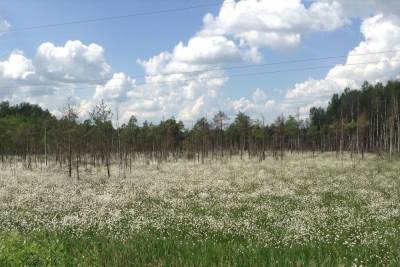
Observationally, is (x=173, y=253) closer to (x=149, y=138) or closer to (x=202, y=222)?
(x=202, y=222)

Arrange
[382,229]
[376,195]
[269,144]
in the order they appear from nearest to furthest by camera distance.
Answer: [382,229], [376,195], [269,144]

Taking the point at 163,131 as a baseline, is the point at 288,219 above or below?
below

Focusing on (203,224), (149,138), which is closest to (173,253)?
(203,224)

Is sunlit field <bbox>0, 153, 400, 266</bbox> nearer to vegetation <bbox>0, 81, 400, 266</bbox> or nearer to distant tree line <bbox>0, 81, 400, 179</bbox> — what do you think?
vegetation <bbox>0, 81, 400, 266</bbox>

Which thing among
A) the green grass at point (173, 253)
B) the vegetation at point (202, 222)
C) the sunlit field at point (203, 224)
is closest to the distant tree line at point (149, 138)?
the vegetation at point (202, 222)

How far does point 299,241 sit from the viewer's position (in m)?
13.0

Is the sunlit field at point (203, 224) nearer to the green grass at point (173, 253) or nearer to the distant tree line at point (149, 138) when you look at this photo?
the green grass at point (173, 253)

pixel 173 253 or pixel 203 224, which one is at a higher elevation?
pixel 173 253

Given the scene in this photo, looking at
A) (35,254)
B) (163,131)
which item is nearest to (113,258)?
(35,254)

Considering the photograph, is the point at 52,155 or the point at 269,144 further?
the point at 269,144

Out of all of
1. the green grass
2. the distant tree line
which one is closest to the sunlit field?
the green grass

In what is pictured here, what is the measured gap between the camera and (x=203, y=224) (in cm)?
1602

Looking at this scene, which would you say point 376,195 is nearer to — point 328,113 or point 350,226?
point 350,226

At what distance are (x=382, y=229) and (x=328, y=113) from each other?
146 meters
